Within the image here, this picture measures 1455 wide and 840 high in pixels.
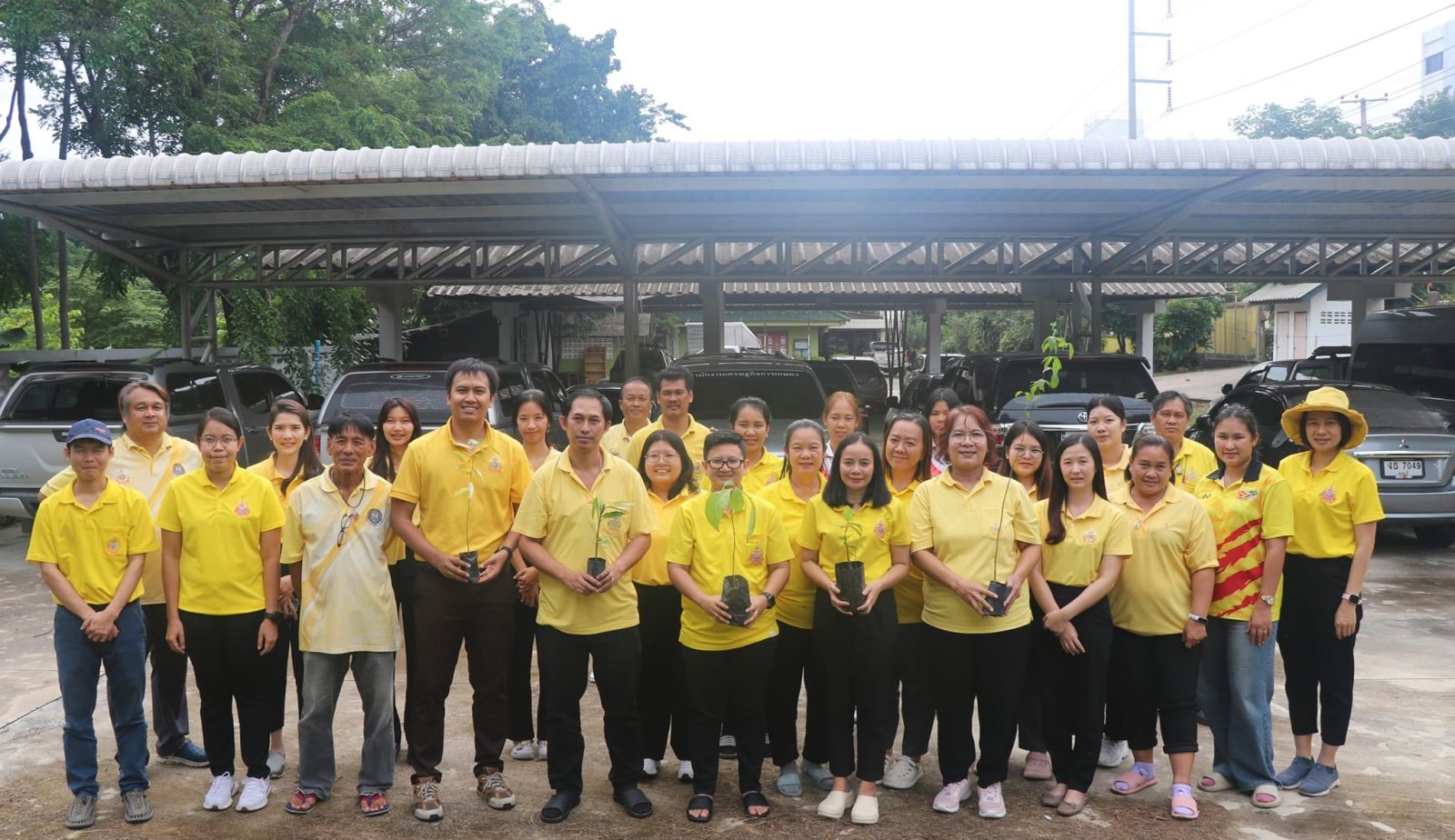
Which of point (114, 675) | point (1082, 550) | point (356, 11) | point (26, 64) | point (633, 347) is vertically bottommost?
point (114, 675)

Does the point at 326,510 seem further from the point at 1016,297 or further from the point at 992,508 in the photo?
the point at 1016,297

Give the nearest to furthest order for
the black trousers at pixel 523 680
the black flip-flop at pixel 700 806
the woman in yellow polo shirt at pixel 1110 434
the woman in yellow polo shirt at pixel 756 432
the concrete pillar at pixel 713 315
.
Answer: the black flip-flop at pixel 700 806, the black trousers at pixel 523 680, the woman in yellow polo shirt at pixel 1110 434, the woman in yellow polo shirt at pixel 756 432, the concrete pillar at pixel 713 315

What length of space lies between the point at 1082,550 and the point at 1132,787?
39.4 inches

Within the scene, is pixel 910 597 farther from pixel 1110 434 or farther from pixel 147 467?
pixel 147 467

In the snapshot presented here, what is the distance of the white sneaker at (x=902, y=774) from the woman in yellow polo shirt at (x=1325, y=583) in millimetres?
1456

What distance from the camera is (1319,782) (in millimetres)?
4414

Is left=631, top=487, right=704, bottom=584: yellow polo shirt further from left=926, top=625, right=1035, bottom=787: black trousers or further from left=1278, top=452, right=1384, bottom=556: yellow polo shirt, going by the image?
left=1278, top=452, right=1384, bottom=556: yellow polo shirt

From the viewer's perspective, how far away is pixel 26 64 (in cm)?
1598

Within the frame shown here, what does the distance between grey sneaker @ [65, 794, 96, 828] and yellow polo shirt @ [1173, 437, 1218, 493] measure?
4.72m

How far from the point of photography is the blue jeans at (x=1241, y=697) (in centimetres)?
433

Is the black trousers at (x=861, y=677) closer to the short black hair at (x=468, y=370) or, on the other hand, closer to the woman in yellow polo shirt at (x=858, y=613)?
the woman in yellow polo shirt at (x=858, y=613)

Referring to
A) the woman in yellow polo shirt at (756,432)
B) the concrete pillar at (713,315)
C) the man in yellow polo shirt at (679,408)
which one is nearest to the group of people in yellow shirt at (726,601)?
the woman in yellow polo shirt at (756,432)

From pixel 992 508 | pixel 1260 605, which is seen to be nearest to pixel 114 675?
pixel 992 508

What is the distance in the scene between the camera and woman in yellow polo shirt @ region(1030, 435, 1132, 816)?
4.23m
